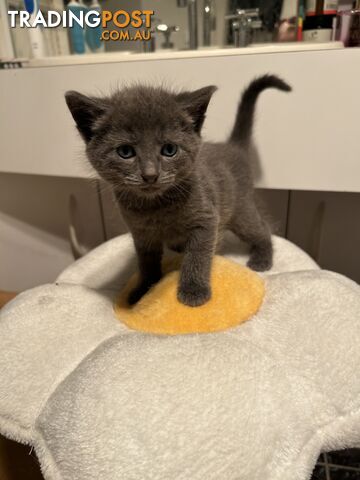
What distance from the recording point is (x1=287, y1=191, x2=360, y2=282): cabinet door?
1200mm

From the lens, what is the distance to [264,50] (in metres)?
0.84

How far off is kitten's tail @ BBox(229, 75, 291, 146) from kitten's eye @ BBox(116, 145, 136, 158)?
36 centimetres

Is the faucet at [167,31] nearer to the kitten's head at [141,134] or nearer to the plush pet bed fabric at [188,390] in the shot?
the kitten's head at [141,134]

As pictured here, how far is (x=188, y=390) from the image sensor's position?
486mm

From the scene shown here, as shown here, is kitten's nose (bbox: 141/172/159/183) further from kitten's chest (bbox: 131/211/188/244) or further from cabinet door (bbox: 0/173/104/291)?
cabinet door (bbox: 0/173/104/291)

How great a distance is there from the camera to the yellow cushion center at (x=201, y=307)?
24.9 inches

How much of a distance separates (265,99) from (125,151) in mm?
426

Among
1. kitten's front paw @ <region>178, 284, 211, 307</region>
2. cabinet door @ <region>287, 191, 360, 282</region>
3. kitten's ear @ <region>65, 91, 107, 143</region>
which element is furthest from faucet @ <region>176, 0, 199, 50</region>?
kitten's front paw @ <region>178, 284, 211, 307</region>

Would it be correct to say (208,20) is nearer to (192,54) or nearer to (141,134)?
(192,54)

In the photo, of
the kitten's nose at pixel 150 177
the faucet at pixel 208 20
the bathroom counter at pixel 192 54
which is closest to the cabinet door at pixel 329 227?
the bathroom counter at pixel 192 54

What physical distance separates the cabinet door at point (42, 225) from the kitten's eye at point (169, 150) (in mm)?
812

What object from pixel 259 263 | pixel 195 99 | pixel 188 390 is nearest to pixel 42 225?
pixel 259 263

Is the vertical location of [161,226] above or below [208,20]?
below

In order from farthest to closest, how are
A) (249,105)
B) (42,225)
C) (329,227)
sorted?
1. (42,225)
2. (329,227)
3. (249,105)
